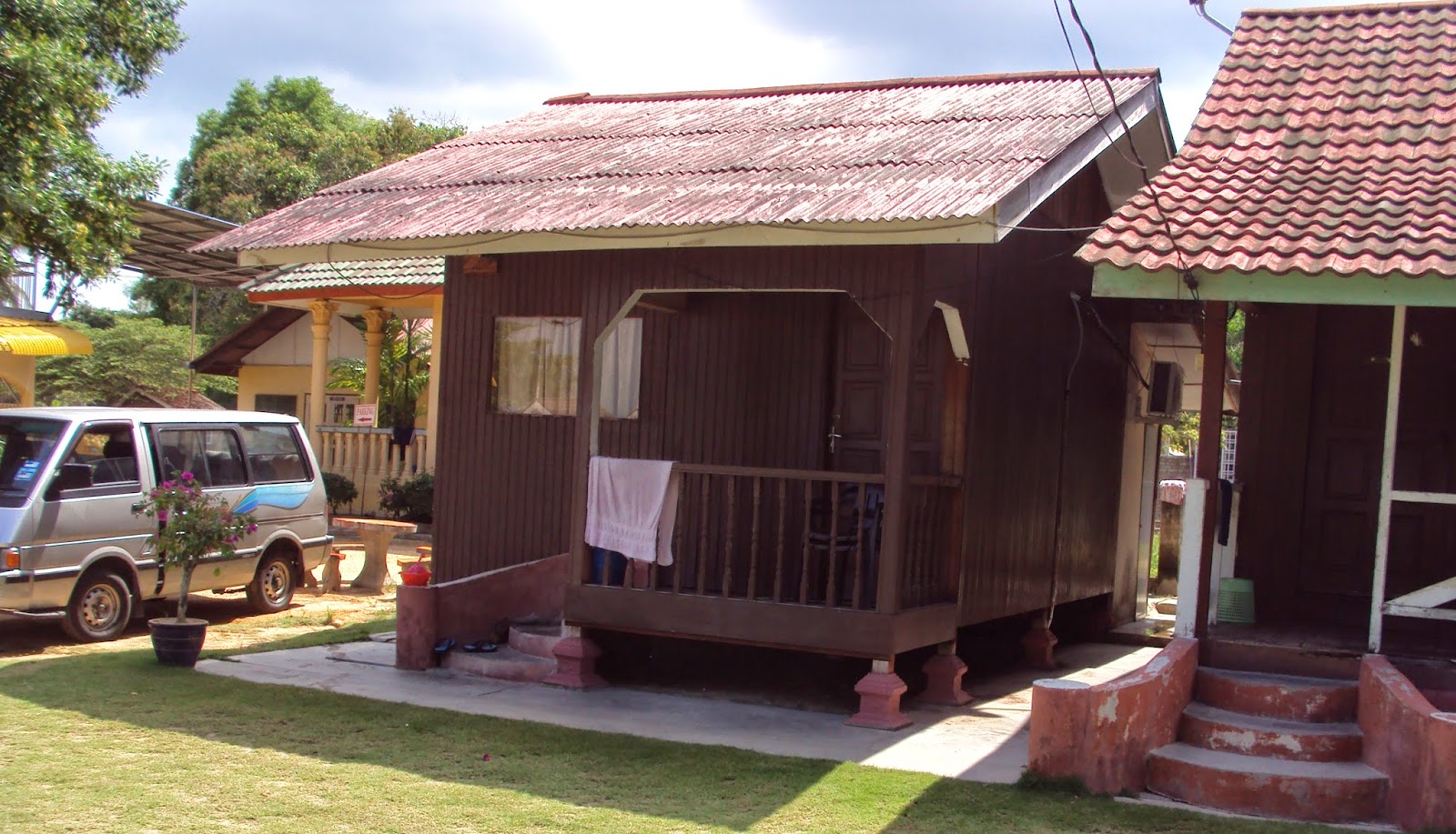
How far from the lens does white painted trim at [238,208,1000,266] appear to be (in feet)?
25.0

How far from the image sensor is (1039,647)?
11.5 metres

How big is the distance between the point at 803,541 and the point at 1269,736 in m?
3.32

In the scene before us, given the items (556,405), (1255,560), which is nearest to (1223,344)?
(1255,560)

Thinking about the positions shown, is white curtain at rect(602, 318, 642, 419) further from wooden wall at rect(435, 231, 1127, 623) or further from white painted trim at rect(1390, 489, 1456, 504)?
white painted trim at rect(1390, 489, 1456, 504)

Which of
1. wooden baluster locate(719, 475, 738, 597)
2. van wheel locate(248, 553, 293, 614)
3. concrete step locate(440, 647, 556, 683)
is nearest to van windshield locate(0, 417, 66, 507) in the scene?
van wheel locate(248, 553, 293, 614)

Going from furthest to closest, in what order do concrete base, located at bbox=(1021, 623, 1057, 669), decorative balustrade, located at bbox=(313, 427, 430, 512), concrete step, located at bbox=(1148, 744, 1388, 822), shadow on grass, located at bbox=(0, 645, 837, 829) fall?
decorative balustrade, located at bbox=(313, 427, 430, 512) < concrete base, located at bbox=(1021, 623, 1057, 669) < shadow on grass, located at bbox=(0, 645, 837, 829) < concrete step, located at bbox=(1148, 744, 1388, 822)

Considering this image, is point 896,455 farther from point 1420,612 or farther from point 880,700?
point 1420,612

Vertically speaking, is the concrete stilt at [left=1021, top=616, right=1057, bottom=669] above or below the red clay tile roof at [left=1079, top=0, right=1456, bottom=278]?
below

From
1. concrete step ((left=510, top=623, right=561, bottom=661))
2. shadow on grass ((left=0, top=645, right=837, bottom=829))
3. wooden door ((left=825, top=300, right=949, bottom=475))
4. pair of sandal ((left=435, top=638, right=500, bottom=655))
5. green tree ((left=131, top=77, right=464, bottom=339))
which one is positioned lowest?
shadow on grass ((left=0, top=645, right=837, bottom=829))

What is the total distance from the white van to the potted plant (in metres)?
0.56

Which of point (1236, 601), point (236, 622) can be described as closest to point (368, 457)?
point (236, 622)

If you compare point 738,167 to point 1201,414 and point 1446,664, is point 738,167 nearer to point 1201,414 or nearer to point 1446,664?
point 1201,414

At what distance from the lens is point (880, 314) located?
27.8 ft

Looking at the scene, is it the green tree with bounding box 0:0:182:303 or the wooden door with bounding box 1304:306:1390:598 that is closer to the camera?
the wooden door with bounding box 1304:306:1390:598
